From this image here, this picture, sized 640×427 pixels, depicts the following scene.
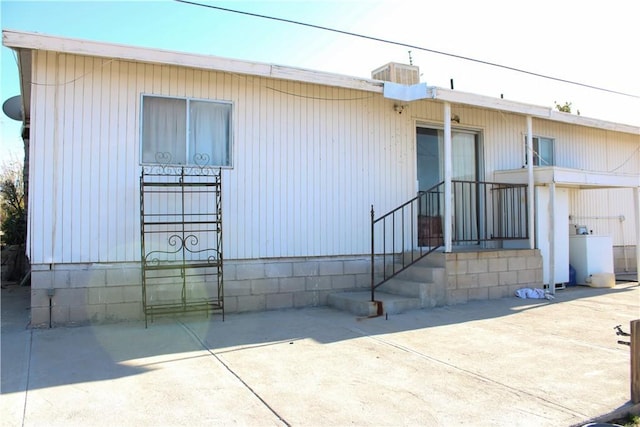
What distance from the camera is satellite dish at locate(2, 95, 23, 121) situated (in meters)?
9.79

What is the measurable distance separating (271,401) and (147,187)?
3.87 metres

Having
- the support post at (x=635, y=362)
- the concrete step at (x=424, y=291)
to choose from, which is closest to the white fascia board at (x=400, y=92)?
the concrete step at (x=424, y=291)

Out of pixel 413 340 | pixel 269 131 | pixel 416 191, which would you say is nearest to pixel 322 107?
pixel 269 131

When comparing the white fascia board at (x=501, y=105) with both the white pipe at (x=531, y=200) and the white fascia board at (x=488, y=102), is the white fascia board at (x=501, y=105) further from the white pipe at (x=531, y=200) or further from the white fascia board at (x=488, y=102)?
the white pipe at (x=531, y=200)

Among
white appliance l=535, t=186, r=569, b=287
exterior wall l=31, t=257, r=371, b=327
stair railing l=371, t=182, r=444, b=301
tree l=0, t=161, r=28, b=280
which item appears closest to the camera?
exterior wall l=31, t=257, r=371, b=327

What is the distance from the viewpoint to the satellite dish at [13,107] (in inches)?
385

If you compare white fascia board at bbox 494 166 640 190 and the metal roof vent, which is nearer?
the metal roof vent

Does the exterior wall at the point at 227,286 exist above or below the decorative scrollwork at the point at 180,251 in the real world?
below

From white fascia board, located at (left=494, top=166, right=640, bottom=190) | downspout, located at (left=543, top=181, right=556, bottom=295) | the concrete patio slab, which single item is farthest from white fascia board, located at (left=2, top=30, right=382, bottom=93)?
downspout, located at (left=543, top=181, right=556, bottom=295)

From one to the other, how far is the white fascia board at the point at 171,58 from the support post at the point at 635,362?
489 cm

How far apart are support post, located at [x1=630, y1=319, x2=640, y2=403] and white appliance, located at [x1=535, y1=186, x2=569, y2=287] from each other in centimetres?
506

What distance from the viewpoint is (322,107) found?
24.4 ft

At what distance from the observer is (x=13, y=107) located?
10086 mm

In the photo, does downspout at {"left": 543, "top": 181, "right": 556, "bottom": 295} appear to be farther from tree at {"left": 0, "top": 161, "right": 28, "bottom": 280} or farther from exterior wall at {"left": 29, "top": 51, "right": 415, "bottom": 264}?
tree at {"left": 0, "top": 161, "right": 28, "bottom": 280}
